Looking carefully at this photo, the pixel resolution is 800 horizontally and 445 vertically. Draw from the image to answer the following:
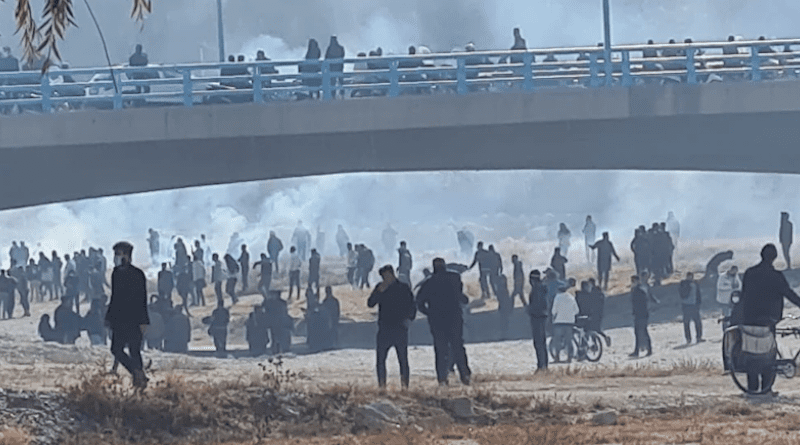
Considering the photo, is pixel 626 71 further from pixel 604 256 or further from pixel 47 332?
pixel 47 332

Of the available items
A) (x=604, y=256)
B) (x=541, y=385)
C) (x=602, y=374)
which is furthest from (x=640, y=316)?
(x=604, y=256)

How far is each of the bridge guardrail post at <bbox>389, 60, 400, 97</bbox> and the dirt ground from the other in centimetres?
502

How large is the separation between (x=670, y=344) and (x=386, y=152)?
9.22 m

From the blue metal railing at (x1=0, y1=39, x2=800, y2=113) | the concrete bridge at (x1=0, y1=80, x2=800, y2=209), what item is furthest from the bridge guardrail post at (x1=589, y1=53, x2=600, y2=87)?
the concrete bridge at (x1=0, y1=80, x2=800, y2=209)

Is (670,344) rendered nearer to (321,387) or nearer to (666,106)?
(666,106)

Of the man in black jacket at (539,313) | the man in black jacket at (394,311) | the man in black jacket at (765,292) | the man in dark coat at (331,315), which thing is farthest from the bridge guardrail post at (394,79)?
the man in black jacket at (765,292)

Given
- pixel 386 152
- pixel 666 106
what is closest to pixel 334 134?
pixel 386 152

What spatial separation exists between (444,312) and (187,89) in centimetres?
1581

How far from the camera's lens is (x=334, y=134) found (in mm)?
34719

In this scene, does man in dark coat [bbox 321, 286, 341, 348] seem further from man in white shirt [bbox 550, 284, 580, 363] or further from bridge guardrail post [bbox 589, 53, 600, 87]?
bridge guardrail post [bbox 589, 53, 600, 87]

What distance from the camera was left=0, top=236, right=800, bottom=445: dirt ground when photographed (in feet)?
45.2

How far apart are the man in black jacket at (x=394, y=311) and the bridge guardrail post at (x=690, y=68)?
1774 cm

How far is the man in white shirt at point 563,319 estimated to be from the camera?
24.1 meters

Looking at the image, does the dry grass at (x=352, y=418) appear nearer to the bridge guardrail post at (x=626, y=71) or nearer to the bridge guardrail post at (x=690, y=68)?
the bridge guardrail post at (x=626, y=71)
